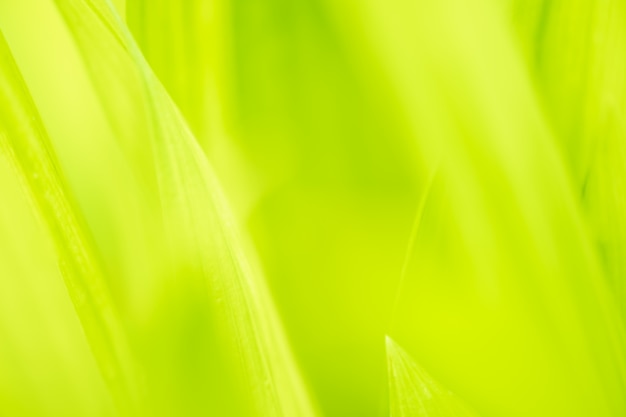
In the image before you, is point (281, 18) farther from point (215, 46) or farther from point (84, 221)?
point (84, 221)

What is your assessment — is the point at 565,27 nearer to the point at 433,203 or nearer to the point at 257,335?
the point at 433,203

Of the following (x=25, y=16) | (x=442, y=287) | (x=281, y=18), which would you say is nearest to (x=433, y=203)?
(x=442, y=287)

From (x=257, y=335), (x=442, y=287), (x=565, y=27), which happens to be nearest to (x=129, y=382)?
(x=257, y=335)

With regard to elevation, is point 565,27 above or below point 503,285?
above

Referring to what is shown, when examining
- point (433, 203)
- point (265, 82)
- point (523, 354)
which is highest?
point (265, 82)

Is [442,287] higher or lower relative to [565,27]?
lower
